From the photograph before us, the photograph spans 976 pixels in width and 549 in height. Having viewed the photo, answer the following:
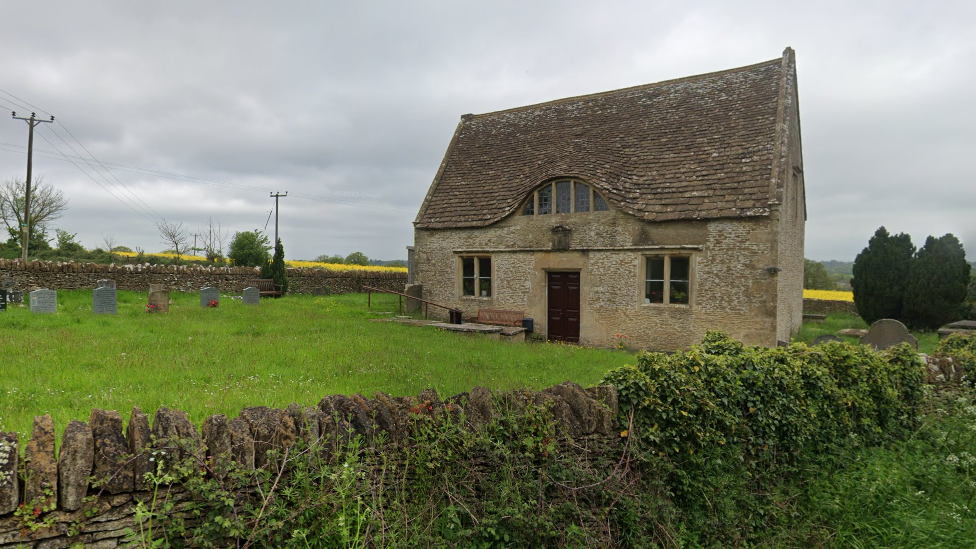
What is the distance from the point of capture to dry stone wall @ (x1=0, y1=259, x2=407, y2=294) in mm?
18797

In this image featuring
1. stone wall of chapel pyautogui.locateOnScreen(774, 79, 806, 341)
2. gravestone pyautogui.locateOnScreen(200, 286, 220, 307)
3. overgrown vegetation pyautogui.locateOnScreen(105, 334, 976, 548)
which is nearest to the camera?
overgrown vegetation pyautogui.locateOnScreen(105, 334, 976, 548)

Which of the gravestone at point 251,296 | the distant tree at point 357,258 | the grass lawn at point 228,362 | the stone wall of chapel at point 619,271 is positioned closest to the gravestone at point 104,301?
the grass lawn at point 228,362

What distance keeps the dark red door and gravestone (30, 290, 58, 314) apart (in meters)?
15.0

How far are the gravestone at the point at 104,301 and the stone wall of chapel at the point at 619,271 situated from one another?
31.9 feet

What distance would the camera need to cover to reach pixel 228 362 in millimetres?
8672

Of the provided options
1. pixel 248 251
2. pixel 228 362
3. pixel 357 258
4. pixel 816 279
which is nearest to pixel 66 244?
pixel 248 251

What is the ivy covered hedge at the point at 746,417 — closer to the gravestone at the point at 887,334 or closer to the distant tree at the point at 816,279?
the gravestone at the point at 887,334

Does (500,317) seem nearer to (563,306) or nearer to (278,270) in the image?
(563,306)

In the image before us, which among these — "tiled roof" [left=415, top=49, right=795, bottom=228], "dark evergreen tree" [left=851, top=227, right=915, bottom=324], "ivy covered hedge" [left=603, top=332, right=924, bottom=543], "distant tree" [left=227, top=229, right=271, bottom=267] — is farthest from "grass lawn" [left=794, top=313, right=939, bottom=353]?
"distant tree" [left=227, top=229, right=271, bottom=267]

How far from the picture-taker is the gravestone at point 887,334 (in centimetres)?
1324

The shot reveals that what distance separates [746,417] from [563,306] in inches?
413

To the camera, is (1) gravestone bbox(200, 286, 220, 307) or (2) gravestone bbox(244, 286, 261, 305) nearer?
(1) gravestone bbox(200, 286, 220, 307)

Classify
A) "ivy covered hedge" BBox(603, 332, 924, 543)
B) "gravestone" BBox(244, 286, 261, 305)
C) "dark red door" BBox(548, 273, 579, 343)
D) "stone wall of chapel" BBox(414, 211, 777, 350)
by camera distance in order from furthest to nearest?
"gravestone" BBox(244, 286, 261, 305)
"dark red door" BBox(548, 273, 579, 343)
"stone wall of chapel" BBox(414, 211, 777, 350)
"ivy covered hedge" BBox(603, 332, 924, 543)

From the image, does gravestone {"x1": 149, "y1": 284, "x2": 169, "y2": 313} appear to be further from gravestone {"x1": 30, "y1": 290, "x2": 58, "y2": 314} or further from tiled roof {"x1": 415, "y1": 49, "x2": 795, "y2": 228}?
tiled roof {"x1": 415, "y1": 49, "x2": 795, "y2": 228}
